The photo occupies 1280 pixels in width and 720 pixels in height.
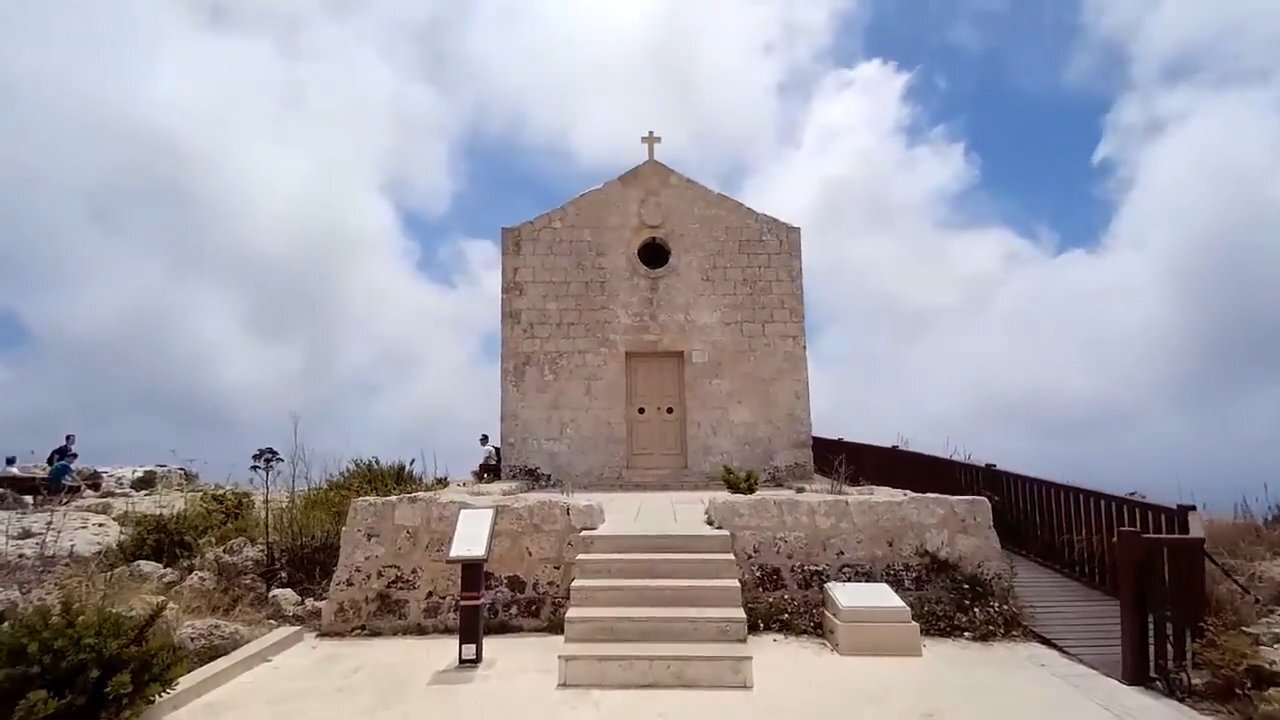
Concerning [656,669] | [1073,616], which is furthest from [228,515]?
[1073,616]

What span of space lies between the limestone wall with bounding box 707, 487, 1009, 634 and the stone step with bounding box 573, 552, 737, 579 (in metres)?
0.55

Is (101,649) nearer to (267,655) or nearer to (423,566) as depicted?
(267,655)

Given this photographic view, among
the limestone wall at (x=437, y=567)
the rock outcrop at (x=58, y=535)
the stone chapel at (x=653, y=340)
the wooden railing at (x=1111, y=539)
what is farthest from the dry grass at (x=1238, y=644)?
the rock outcrop at (x=58, y=535)

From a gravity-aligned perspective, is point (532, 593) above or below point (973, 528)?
below

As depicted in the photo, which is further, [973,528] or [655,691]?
[973,528]

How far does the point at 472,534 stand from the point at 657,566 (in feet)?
5.04

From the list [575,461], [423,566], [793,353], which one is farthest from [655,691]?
[793,353]

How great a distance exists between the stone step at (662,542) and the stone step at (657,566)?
0.17 m

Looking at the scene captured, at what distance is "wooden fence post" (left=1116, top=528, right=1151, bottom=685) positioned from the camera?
545cm

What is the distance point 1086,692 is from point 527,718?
3716 mm

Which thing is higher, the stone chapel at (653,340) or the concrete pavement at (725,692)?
the stone chapel at (653,340)

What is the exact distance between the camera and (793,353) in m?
12.9

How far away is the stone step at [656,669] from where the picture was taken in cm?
562

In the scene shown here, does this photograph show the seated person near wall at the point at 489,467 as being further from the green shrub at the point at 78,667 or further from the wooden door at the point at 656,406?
the green shrub at the point at 78,667
